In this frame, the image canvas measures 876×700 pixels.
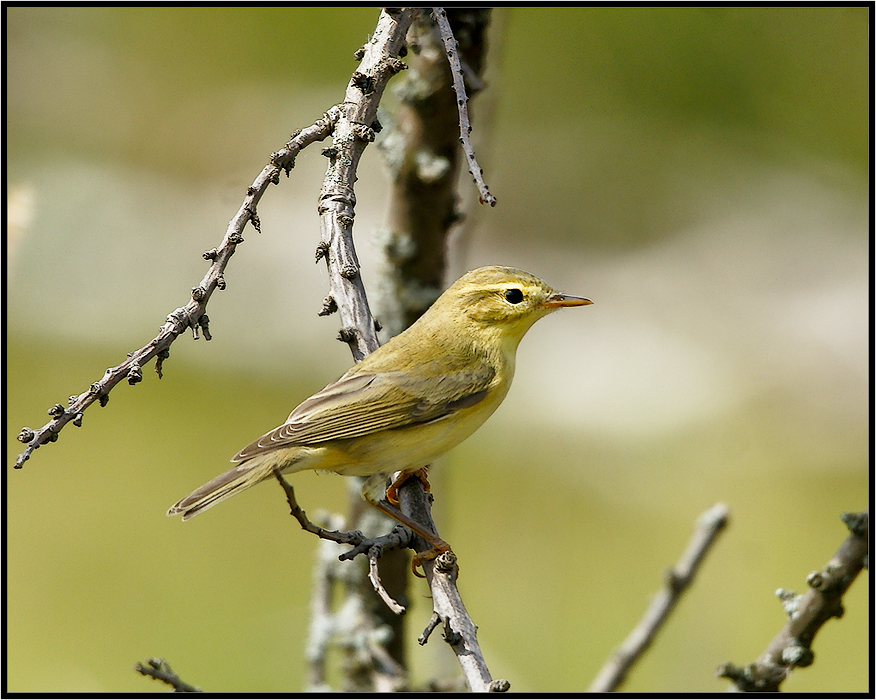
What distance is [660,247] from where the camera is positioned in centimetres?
989

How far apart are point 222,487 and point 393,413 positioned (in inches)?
27.5

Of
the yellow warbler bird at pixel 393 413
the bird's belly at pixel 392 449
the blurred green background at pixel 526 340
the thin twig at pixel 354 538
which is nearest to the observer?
the thin twig at pixel 354 538

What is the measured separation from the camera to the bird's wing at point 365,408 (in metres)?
3.20

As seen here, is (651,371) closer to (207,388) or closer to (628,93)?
(628,93)

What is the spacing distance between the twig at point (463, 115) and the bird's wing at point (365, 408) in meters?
1.06

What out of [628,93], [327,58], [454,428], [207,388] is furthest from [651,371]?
[454,428]

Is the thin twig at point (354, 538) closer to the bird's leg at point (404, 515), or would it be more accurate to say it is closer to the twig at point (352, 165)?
the bird's leg at point (404, 515)

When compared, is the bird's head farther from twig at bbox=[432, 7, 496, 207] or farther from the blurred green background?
twig at bbox=[432, 7, 496, 207]

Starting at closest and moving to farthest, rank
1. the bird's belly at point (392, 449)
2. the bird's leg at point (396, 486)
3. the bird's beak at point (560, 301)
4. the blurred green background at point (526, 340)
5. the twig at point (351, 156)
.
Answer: the twig at point (351, 156) < the bird's belly at point (392, 449) < the bird's leg at point (396, 486) < the bird's beak at point (560, 301) < the blurred green background at point (526, 340)

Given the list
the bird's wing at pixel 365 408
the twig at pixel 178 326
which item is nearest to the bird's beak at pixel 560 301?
the bird's wing at pixel 365 408

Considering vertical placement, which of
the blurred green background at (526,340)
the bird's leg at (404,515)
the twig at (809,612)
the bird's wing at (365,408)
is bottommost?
the twig at (809,612)

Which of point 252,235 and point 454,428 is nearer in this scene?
point 454,428

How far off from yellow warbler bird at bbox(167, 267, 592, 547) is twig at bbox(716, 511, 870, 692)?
120cm

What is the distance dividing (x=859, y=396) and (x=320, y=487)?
5.28 meters
